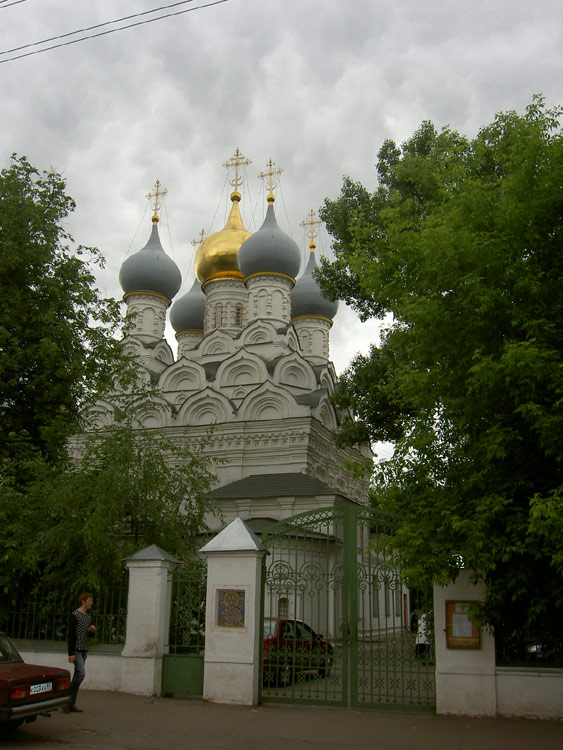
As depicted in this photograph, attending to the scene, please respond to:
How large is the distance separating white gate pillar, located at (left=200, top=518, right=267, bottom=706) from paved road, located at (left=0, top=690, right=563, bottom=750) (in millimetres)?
302

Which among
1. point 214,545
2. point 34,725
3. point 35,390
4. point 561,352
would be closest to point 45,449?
point 35,390

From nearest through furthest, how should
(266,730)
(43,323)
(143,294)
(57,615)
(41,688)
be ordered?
1. (41,688)
2. (266,730)
3. (57,615)
4. (43,323)
5. (143,294)

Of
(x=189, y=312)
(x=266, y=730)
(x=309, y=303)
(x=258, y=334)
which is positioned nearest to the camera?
(x=266, y=730)

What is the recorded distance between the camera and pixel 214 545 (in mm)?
8836

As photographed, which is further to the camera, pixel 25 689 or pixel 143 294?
pixel 143 294

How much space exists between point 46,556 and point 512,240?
7.72 m

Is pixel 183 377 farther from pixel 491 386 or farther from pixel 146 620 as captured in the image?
pixel 491 386

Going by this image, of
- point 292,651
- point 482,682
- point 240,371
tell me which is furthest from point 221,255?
point 482,682

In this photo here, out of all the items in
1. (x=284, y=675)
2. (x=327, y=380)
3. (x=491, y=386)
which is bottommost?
(x=284, y=675)

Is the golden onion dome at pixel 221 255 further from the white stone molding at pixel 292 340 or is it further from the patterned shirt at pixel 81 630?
the patterned shirt at pixel 81 630

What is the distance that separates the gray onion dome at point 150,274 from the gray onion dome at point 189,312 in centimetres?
189

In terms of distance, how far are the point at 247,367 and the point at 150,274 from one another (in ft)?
26.7

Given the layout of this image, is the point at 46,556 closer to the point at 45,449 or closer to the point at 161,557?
the point at 161,557

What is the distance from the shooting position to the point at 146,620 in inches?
352
